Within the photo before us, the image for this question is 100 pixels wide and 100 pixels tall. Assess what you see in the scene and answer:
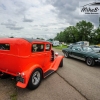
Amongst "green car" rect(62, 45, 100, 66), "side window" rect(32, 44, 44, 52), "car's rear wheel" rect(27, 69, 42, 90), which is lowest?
"car's rear wheel" rect(27, 69, 42, 90)

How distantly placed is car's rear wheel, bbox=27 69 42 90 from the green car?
4709mm

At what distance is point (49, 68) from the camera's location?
5746mm

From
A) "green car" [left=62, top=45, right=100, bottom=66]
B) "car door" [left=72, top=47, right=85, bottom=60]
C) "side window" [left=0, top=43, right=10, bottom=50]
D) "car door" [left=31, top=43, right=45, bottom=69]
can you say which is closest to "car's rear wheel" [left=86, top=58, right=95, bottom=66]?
"green car" [left=62, top=45, right=100, bottom=66]

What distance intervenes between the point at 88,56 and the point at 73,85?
4164 millimetres

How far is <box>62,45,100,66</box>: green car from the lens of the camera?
767 cm

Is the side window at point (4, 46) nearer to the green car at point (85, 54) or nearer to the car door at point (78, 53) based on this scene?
the green car at point (85, 54)

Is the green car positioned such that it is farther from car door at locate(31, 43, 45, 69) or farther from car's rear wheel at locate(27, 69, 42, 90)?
car's rear wheel at locate(27, 69, 42, 90)

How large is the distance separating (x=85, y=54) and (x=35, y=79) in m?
5.31

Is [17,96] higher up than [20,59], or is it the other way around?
[20,59]

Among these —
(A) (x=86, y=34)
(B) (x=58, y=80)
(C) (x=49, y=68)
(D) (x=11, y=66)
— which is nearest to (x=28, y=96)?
(D) (x=11, y=66)

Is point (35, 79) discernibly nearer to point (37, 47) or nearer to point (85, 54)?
point (37, 47)

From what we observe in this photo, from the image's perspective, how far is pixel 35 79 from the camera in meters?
4.27

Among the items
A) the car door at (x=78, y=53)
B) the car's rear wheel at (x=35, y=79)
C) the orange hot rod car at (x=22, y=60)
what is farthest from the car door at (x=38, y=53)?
the car door at (x=78, y=53)

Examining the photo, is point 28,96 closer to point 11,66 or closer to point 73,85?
point 11,66
